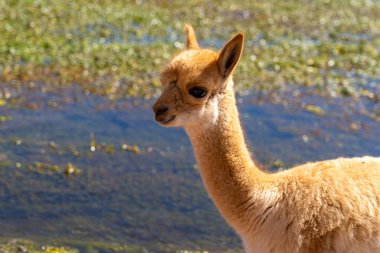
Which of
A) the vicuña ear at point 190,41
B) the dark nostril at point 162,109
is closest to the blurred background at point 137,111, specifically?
the vicuña ear at point 190,41

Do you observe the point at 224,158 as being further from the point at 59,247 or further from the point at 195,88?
the point at 59,247

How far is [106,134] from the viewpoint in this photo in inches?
341

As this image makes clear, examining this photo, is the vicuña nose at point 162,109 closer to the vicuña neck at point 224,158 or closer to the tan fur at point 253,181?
the tan fur at point 253,181

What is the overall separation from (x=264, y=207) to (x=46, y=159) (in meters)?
4.16

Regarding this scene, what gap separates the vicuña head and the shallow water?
249cm

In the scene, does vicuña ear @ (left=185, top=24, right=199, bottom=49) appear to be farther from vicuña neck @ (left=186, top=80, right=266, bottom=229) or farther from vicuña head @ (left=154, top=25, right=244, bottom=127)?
vicuña neck @ (left=186, top=80, right=266, bottom=229)

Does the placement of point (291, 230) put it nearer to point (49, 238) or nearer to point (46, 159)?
point (49, 238)

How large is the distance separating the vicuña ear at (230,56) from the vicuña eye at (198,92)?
0.18 m

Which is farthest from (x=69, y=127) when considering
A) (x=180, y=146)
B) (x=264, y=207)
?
(x=264, y=207)

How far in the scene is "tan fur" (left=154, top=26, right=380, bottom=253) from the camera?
409 centimetres

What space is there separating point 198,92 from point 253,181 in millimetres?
702

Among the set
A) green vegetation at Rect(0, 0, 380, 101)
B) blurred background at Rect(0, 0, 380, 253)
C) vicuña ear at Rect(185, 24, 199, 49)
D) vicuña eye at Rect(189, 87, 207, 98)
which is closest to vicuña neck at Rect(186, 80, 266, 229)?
vicuña eye at Rect(189, 87, 207, 98)

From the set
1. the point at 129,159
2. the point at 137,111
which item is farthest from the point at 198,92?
the point at 137,111

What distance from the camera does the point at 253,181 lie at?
438 cm
